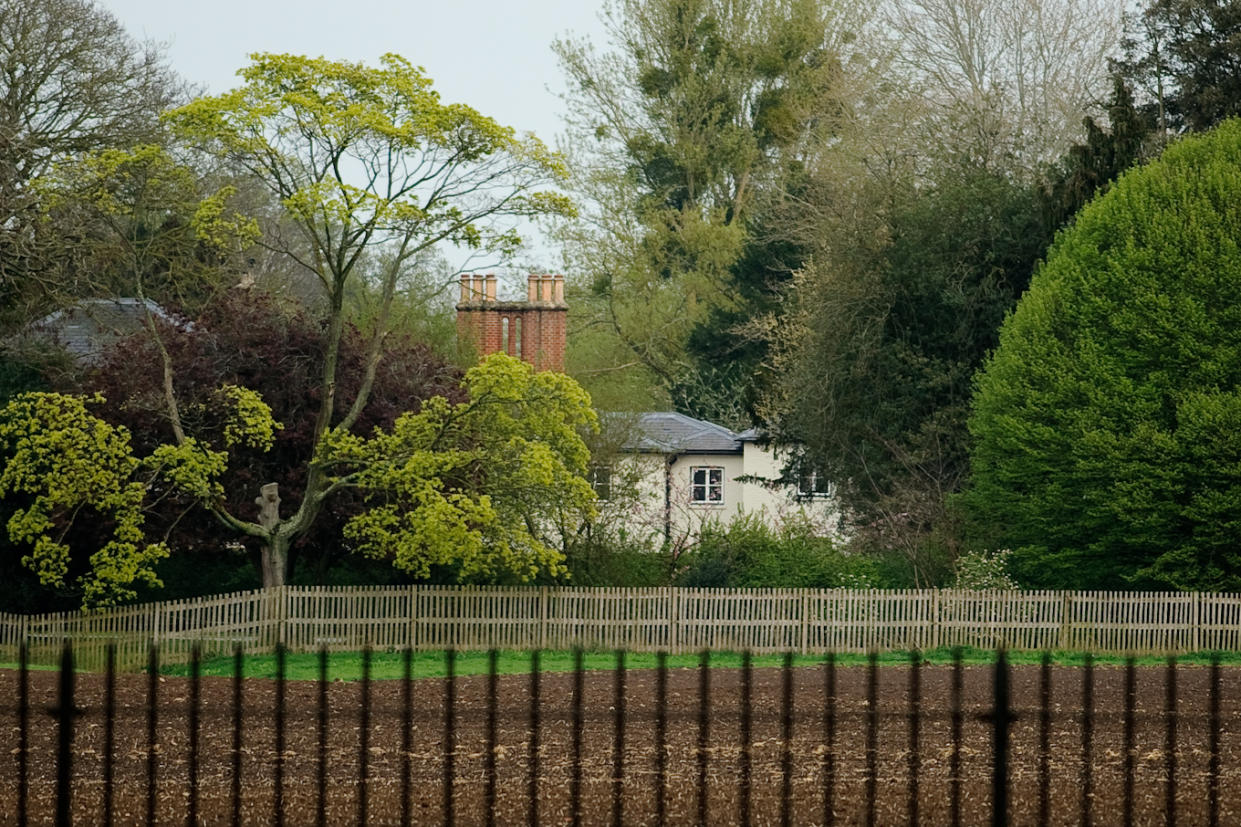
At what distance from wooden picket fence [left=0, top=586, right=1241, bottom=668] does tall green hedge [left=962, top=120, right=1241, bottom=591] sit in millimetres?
1184

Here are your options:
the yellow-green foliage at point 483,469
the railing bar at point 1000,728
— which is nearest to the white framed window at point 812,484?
the yellow-green foliage at point 483,469

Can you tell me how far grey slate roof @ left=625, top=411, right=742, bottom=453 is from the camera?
44.6 m

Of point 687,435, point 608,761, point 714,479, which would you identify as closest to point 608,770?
point 608,761

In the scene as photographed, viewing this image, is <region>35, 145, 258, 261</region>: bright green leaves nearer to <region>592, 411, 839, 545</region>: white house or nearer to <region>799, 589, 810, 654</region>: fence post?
<region>799, 589, 810, 654</region>: fence post

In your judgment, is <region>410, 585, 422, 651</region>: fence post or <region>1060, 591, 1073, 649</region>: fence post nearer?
<region>410, 585, 422, 651</region>: fence post

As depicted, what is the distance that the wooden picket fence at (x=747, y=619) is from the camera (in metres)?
28.5

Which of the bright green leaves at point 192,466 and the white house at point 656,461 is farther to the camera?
the white house at point 656,461

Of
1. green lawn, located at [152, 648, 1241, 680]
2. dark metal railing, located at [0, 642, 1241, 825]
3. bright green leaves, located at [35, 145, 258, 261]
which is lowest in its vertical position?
green lawn, located at [152, 648, 1241, 680]

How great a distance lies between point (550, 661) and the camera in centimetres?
2794

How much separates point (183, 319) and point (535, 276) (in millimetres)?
9885

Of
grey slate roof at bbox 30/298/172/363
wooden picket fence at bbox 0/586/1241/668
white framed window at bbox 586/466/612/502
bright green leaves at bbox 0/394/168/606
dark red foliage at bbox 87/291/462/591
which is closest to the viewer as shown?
bright green leaves at bbox 0/394/168/606

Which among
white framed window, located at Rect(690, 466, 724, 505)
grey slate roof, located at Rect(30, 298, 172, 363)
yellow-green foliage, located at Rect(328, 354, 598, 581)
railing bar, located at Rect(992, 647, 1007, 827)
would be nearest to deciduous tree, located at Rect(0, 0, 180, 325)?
grey slate roof, located at Rect(30, 298, 172, 363)

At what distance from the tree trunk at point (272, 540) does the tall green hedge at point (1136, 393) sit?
14375mm

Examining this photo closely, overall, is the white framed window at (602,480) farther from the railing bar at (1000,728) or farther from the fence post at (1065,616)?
the railing bar at (1000,728)
